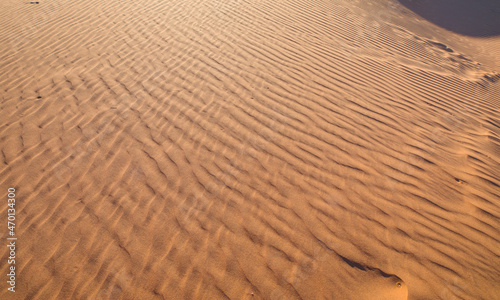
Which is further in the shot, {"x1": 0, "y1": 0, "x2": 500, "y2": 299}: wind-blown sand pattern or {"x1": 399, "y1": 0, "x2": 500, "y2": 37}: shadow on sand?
{"x1": 399, "y1": 0, "x2": 500, "y2": 37}: shadow on sand

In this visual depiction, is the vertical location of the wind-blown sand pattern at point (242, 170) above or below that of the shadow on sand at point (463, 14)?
below

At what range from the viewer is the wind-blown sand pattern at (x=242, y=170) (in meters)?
2.04

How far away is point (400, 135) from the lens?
3.26 metres

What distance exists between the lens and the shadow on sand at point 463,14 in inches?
350

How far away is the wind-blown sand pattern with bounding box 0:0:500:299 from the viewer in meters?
2.04

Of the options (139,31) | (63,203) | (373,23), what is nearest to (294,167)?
(63,203)

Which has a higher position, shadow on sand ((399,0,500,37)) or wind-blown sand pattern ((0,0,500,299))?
shadow on sand ((399,0,500,37))

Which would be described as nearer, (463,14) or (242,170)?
(242,170)

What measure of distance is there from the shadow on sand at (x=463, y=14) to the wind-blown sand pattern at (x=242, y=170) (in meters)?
5.48

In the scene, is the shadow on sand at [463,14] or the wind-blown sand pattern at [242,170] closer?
the wind-blown sand pattern at [242,170]

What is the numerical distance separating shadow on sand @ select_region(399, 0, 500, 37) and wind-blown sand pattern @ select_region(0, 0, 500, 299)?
18.0 feet

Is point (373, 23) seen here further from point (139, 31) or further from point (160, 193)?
point (160, 193)

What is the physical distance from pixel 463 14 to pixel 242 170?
12657mm

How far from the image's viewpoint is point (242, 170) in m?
2.76
